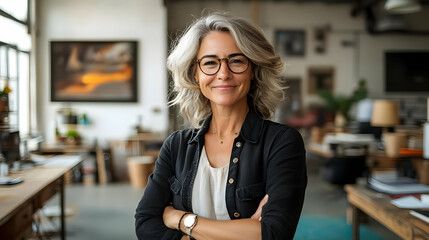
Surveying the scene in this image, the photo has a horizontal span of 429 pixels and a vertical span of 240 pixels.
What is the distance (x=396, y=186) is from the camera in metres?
2.80

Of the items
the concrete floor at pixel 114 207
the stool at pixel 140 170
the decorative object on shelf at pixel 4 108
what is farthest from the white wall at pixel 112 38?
the decorative object on shelf at pixel 4 108

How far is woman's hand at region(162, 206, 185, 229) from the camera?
168cm

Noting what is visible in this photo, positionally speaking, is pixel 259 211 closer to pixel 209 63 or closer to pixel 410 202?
pixel 209 63

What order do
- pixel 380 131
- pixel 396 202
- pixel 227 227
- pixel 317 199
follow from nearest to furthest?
pixel 227 227 → pixel 396 202 → pixel 317 199 → pixel 380 131

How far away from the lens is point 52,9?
8539mm

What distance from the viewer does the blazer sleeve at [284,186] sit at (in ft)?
5.07

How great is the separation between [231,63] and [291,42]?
8.90 metres

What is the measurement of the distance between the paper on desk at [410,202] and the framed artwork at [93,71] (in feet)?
22.5

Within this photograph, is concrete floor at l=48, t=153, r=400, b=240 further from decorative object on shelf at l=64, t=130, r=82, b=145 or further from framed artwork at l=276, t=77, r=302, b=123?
framed artwork at l=276, t=77, r=302, b=123

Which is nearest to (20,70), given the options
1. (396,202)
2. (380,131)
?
(380,131)

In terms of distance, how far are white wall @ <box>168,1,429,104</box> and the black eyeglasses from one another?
877 cm

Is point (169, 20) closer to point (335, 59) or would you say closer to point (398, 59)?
point (335, 59)

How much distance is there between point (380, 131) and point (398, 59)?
14.0 ft

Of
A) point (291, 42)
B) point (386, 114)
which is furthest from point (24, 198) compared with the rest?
point (291, 42)
